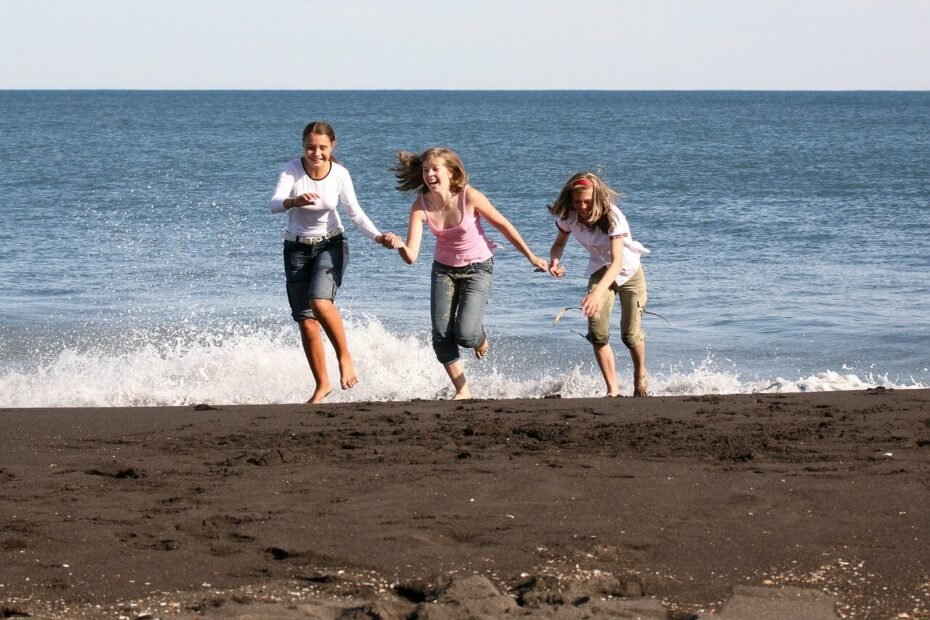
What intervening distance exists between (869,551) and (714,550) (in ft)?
1.77

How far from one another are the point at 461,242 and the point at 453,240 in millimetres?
52

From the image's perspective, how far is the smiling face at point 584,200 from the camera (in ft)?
23.7

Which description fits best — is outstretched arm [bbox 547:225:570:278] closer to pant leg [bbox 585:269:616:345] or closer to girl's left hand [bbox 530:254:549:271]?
girl's left hand [bbox 530:254:549:271]

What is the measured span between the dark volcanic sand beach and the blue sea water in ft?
8.78

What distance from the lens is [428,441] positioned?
5.92m

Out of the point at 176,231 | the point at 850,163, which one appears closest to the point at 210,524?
the point at 176,231

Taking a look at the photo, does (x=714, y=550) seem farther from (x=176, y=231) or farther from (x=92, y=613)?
(x=176, y=231)

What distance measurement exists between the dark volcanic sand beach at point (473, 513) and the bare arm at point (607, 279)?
66cm

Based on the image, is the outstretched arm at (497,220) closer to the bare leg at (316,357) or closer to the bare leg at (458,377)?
the bare leg at (458,377)

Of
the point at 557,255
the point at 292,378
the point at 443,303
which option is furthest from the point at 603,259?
the point at 292,378

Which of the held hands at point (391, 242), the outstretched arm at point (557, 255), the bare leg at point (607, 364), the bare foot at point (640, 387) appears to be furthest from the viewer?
the bare foot at point (640, 387)

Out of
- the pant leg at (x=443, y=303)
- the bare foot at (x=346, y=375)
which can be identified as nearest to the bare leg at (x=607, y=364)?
the pant leg at (x=443, y=303)

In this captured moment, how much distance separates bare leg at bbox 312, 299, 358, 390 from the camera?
722 cm

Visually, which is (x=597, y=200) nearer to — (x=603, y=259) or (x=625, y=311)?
(x=603, y=259)
